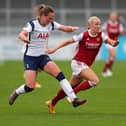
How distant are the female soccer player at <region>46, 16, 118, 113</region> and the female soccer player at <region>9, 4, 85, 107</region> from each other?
48 centimetres

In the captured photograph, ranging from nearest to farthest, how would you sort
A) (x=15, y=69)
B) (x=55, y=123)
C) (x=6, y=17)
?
(x=55, y=123)
(x=15, y=69)
(x=6, y=17)

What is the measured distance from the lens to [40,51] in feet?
47.2

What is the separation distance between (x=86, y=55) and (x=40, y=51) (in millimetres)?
1139

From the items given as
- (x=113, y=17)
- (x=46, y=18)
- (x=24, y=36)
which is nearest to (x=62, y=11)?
(x=113, y=17)

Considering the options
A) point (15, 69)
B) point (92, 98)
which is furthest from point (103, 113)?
point (15, 69)

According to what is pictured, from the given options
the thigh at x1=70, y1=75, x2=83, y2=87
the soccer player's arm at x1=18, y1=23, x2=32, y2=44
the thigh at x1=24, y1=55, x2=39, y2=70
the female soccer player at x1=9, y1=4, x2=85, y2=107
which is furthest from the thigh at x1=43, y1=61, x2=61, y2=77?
the thigh at x1=70, y1=75, x2=83, y2=87

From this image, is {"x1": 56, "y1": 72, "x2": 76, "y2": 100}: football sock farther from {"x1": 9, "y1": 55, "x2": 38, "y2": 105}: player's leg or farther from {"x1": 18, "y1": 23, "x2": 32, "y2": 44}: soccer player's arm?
{"x1": 18, "y1": 23, "x2": 32, "y2": 44}: soccer player's arm

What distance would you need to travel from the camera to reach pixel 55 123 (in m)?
12.5

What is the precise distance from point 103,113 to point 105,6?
1215 inches

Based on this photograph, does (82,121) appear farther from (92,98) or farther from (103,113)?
(92,98)

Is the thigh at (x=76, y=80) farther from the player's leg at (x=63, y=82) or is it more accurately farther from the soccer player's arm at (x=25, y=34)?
the soccer player's arm at (x=25, y=34)

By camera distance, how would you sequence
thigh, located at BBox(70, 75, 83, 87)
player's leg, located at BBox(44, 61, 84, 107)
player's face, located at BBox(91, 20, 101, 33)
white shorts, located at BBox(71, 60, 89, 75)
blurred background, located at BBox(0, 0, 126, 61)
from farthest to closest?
1. blurred background, located at BBox(0, 0, 126, 61)
2. thigh, located at BBox(70, 75, 83, 87)
3. white shorts, located at BBox(71, 60, 89, 75)
4. player's face, located at BBox(91, 20, 101, 33)
5. player's leg, located at BBox(44, 61, 84, 107)

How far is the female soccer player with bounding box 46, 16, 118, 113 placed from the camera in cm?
1465

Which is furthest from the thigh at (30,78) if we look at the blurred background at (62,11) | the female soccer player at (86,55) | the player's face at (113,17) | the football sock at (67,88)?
the blurred background at (62,11)
